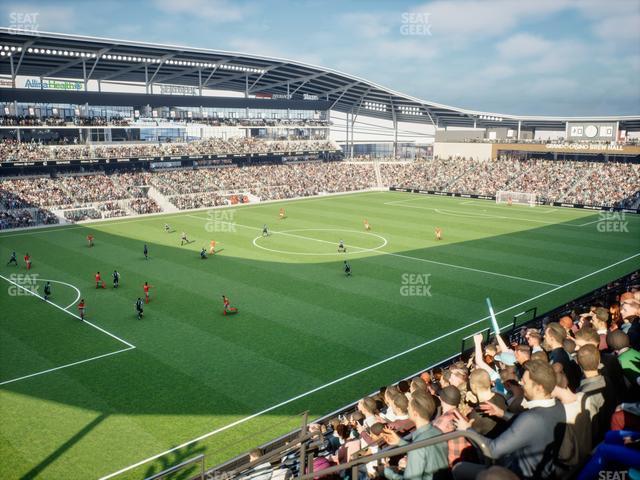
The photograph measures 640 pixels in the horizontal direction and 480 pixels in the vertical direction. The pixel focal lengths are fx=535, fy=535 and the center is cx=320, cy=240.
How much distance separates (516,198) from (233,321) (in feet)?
182

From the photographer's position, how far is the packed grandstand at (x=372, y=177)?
611cm

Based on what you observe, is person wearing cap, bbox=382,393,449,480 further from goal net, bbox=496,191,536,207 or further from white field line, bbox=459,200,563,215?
goal net, bbox=496,191,536,207

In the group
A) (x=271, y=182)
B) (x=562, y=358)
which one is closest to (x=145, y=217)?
(x=271, y=182)

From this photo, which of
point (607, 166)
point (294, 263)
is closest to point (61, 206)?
point (294, 263)

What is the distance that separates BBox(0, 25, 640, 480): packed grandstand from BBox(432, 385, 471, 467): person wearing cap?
2 centimetres

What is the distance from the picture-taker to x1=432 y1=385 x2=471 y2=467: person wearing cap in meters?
6.54

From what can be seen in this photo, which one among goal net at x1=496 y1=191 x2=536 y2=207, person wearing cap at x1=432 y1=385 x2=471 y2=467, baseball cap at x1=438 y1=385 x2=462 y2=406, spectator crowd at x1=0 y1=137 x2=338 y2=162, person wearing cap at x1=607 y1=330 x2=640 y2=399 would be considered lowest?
goal net at x1=496 y1=191 x2=536 y2=207

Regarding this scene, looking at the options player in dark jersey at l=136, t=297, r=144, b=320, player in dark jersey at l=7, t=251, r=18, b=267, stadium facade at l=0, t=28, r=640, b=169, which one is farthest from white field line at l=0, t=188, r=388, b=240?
player in dark jersey at l=136, t=297, r=144, b=320

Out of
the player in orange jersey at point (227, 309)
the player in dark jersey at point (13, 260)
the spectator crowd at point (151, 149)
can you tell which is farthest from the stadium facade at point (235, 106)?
the player in orange jersey at point (227, 309)

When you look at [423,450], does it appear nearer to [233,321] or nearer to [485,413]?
[485,413]

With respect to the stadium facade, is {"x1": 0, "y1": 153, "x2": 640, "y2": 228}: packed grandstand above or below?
below

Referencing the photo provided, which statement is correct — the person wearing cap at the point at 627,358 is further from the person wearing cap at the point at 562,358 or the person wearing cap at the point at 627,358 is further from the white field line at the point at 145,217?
the white field line at the point at 145,217

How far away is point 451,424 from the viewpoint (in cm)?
678

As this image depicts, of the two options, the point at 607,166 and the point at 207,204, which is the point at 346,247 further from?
the point at 607,166
